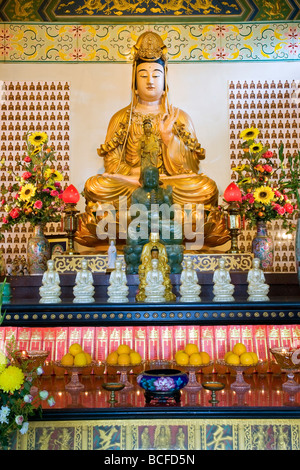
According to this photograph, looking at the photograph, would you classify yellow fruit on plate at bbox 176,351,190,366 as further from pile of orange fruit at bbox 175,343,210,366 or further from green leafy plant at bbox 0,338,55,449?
green leafy plant at bbox 0,338,55,449

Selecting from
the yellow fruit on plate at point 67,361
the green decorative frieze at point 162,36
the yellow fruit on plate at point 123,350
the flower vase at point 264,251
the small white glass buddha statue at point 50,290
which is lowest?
the yellow fruit on plate at point 67,361

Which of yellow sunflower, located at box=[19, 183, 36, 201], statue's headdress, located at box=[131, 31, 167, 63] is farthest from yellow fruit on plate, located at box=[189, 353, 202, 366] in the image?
statue's headdress, located at box=[131, 31, 167, 63]

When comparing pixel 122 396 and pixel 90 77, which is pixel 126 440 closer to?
pixel 122 396

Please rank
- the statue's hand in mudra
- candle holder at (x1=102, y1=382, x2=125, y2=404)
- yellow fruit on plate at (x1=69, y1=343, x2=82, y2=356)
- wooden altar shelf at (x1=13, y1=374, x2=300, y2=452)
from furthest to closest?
the statue's hand in mudra → yellow fruit on plate at (x1=69, y1=343, x2=82, y2=356) → candle holder at (x1=102, y1=382, x2=125, y2=404) → wooden altar shelf at (x1=13, y1=374, x2=300, y2=452)

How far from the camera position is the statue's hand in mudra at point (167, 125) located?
6664mm

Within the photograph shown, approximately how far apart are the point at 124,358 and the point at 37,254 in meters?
1.98

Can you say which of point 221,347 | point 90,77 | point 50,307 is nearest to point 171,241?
point 221,347

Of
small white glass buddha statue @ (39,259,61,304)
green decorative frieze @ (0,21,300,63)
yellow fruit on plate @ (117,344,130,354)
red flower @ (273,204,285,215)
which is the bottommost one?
yellow fruit on plate @ (117,344,130,354)

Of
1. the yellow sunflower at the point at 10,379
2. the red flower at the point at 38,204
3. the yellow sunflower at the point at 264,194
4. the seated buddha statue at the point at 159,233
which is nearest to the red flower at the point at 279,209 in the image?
the yellow sunflower at the point at 264,194

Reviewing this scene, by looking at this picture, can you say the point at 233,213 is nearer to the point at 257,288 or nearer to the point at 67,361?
the point at 257,288

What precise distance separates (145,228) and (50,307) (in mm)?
1296

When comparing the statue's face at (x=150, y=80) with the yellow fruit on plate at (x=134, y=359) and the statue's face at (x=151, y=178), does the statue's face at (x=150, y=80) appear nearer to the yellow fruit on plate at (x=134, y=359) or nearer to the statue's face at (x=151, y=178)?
the statue's face at (x=151, y=178)

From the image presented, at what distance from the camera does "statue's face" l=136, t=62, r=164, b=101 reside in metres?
6.85

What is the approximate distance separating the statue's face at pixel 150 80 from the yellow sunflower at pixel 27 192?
2.61 m
